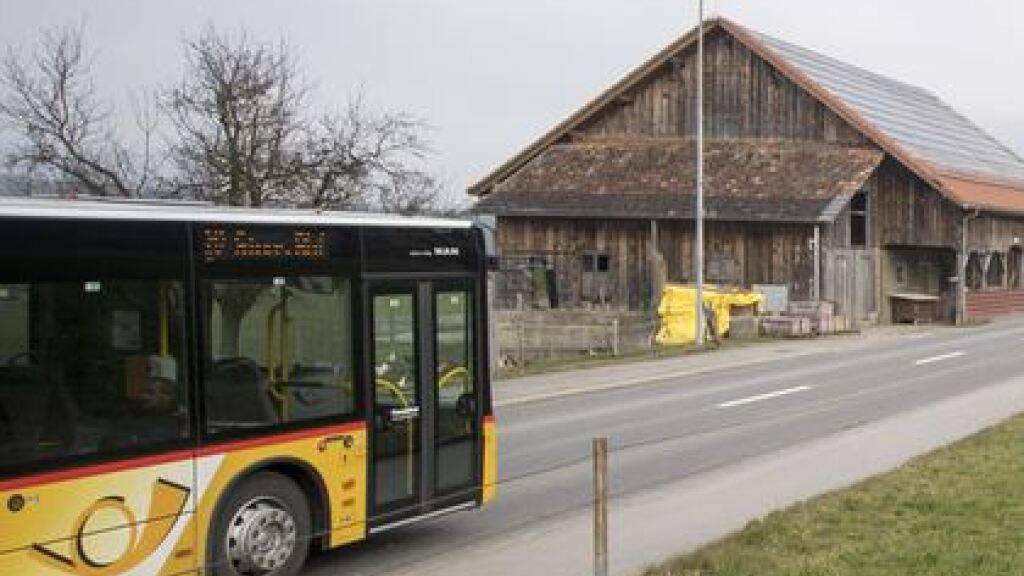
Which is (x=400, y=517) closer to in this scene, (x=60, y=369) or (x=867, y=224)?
(x=60, y=369)

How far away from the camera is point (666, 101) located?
173 ft

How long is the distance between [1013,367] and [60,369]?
76.6 ft

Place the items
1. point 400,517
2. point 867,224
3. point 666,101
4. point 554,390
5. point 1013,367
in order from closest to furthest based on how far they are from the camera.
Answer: point 400,517 < point 554,390 < point 1013,367 < point 867,224 < point 666,101

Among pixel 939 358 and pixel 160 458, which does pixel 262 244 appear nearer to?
pixel 160 458

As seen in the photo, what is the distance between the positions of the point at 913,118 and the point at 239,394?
5536 cm

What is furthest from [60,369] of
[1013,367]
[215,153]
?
[215,153]

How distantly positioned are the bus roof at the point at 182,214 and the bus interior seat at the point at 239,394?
94 cm

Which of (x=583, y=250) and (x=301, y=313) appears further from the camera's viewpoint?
(x=583, y=250)

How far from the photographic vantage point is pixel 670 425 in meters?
18.1

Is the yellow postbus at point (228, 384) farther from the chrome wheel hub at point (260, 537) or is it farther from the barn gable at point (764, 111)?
the barn gable at point (764, 111)

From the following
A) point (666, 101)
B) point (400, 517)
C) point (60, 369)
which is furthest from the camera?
point (666, 101)

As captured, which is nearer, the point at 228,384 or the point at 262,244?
the point at 228,384

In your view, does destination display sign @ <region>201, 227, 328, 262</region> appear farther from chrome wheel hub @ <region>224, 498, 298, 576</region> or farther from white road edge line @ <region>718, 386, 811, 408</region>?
white road edge line @ <region>718, 386, 811, 408</region>

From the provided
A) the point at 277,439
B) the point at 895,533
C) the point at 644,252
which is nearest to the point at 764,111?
the point at 644,252
